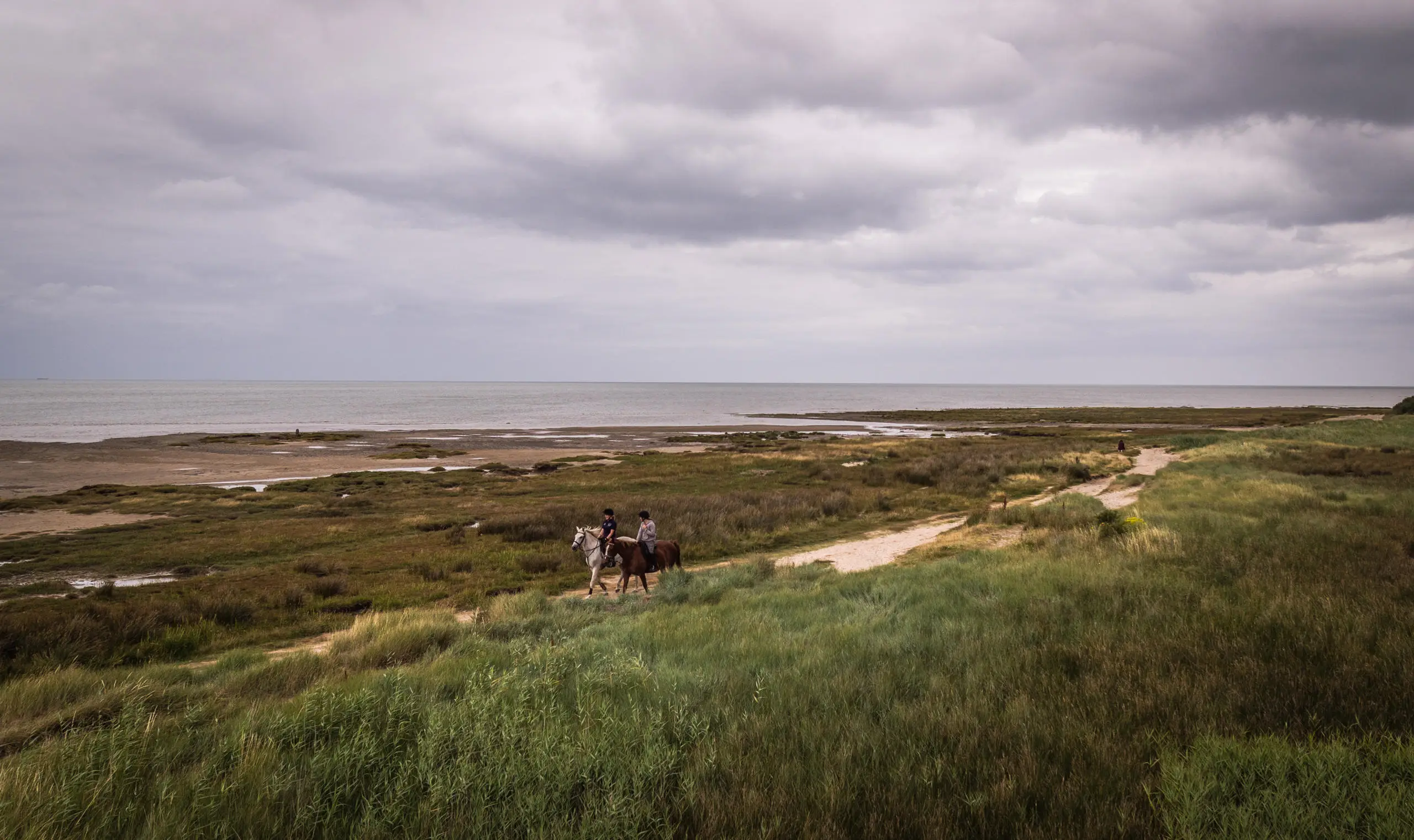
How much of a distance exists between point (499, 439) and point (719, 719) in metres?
74.4

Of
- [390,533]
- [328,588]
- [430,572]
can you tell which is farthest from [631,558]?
[390,533]

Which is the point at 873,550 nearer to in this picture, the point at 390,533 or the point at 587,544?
the point at 587,544

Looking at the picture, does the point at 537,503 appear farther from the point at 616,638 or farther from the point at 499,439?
the point at 499,439

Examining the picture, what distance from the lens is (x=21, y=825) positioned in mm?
3766

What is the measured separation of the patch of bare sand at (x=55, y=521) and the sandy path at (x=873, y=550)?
2932 cm

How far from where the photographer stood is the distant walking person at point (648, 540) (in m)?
15.2

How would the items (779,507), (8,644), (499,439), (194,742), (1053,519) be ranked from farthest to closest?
(499,439) → (779,507) → (1053,519) → (8,644) → (194,742)

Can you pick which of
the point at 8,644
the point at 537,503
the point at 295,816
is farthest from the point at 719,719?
the point at 537,503

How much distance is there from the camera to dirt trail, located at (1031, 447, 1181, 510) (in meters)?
24.3

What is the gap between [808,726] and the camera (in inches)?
201

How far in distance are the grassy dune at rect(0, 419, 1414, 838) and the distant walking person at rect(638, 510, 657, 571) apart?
556 centimetres

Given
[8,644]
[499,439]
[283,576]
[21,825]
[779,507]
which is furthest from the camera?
[499,439]

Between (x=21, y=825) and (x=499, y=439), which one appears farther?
(x=499, y=439)

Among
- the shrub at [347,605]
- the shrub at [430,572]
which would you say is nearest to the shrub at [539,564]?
the shrub at [430,572]
